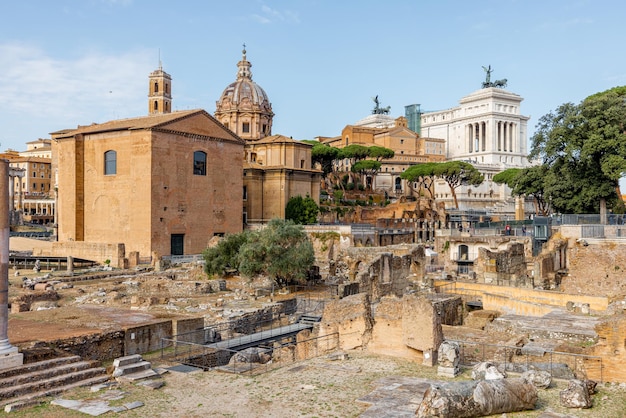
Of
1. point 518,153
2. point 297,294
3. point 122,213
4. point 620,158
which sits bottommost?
→ point 297,294

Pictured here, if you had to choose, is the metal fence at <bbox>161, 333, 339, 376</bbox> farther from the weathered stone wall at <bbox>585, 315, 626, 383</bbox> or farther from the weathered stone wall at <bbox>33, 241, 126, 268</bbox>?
the weathered stone wall at <bbox>33, 241, 126, 268</bbox>

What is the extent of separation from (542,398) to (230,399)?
204 inches

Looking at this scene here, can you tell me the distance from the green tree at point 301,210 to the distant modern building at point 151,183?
303 inches

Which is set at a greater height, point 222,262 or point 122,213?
point 122,213

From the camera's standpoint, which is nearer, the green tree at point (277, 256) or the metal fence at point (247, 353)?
the metal fence at point (247, 353)

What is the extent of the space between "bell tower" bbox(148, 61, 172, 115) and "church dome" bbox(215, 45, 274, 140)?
6287mm

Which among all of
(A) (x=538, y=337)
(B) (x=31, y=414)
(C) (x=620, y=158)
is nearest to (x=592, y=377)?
(A) (x=538, y=337)

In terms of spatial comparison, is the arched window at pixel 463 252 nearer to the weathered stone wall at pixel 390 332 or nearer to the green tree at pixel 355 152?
the weathered stone wall at pixel 390 332

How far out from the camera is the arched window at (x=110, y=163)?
39.4 m

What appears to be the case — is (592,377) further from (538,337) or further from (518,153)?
(518,153)

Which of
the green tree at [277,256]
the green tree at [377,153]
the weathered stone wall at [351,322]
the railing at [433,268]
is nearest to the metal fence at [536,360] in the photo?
the weathered stone wall at [351,322]

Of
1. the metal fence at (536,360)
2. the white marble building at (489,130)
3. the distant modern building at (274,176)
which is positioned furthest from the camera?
the white marble building at (489,130)

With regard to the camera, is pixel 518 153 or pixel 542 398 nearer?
pixel 542 398

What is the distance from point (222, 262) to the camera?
29078 millimetres
